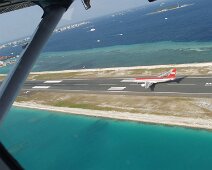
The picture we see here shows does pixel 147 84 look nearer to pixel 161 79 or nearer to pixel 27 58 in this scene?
pixel 161 79

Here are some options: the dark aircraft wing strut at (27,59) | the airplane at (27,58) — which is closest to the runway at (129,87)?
the airplane at (27,58)

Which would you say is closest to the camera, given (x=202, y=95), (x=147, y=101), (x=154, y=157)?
(x=154, y=157)

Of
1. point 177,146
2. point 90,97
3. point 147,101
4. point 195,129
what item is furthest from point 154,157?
point 90,97

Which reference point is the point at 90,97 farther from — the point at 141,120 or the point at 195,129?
the point at 195,129

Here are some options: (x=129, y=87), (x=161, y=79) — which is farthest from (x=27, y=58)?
(x=129, y=87)

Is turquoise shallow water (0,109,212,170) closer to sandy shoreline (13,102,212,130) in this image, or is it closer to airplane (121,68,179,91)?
sandy shoreline (13,102,212,130)

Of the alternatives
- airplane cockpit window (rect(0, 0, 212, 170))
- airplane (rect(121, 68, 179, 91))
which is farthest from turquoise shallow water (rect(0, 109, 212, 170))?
airplane (rect(121, 68, 179, 91))
